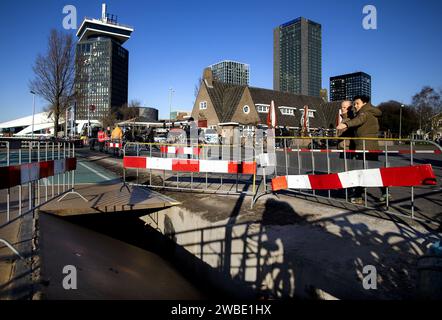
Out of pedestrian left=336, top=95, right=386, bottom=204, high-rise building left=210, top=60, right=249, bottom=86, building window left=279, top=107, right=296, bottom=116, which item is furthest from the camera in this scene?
high-rise building left=210, top=60, right=249, bottom=86

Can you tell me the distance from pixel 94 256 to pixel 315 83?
12294cm

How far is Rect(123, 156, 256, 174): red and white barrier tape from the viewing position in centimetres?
697

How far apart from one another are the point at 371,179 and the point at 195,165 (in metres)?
3.92

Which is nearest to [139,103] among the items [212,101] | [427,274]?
[212,101]

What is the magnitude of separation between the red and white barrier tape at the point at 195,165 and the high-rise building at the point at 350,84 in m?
80.4

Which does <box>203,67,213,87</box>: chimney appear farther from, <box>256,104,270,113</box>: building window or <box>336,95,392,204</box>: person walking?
<box>336,95,392,204</box>: person walking

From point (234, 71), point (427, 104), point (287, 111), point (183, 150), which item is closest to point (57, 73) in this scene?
point (183, 150)

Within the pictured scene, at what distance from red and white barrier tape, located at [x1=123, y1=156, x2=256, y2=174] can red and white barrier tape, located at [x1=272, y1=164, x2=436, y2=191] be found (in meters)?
0.87

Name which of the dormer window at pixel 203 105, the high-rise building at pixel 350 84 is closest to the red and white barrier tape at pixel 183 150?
the dormer window at pixel 203 105

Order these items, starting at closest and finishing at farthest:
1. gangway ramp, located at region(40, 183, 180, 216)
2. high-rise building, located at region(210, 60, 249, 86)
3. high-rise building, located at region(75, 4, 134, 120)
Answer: gangway ramp, located at region(40, 183, 180, 216) < high-rise building, located at region(210, 60, 249, 86) < high-rise building, located at region(75, 4, 134, 120)

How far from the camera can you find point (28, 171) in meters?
5.09

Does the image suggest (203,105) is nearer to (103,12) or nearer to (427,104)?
(427,104)

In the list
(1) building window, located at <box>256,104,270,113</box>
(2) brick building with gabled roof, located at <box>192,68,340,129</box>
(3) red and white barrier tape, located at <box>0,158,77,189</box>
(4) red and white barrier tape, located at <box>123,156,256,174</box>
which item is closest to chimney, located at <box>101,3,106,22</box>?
(2) brick building with gabled roof, located at <box>192,68,340,129</box>

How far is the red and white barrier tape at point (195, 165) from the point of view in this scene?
274 inches
